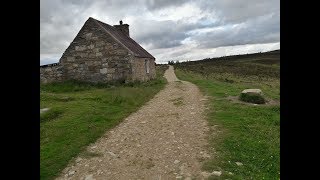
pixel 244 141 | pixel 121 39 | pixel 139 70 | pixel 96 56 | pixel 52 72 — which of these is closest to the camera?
pixel 244 141

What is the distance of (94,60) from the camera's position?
976 inches

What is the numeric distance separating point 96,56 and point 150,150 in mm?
16981

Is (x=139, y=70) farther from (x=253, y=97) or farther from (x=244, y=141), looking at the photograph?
(x=244, y=141)

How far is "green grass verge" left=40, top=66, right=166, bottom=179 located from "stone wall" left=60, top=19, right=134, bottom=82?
186 inches

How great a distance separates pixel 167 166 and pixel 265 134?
410 centimetres

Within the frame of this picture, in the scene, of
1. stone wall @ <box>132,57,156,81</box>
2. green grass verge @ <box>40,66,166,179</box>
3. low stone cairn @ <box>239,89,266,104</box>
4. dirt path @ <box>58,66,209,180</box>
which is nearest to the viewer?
dirt path @ <box>58,66,209,180</box>

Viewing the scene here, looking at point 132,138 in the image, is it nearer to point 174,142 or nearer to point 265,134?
point 174,142

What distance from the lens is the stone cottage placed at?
24.5 m

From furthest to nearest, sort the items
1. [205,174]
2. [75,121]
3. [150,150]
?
[75,121], [150,150], [205,174]

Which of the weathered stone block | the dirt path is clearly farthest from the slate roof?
the dirt path

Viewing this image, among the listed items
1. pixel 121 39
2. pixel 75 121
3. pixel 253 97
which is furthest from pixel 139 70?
A: pixel 75 121

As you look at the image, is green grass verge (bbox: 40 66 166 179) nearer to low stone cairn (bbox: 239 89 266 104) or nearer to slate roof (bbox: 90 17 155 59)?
low stone cairn (bbox: 239 89 266 104)

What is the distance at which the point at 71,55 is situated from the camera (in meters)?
25.2
